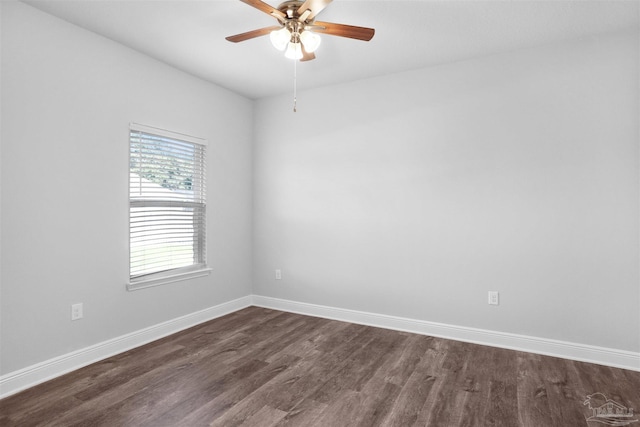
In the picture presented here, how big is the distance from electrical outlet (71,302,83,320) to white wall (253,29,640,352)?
205 centimetres

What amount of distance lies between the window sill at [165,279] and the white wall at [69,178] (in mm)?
64

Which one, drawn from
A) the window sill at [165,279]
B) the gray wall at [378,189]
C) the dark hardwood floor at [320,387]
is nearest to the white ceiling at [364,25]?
the gray wall at [378,189]

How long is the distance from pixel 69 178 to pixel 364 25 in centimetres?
249

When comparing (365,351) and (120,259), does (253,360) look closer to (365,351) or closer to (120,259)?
(365,351)

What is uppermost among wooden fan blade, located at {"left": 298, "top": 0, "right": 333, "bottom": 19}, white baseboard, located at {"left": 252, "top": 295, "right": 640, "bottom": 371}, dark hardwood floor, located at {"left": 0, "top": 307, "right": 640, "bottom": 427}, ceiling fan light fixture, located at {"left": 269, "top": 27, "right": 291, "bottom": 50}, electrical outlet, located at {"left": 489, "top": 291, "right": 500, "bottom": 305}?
wooden fan blade, located at {"left": 298, "top": 0, "right": 333, "bottom": 19}

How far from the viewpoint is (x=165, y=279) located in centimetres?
333

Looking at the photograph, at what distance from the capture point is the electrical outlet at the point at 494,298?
310cm

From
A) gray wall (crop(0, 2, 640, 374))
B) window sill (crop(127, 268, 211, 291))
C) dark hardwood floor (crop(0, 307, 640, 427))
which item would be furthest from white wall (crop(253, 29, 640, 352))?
window sill (crop(127, 268, 211, 291))

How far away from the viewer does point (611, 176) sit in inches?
107

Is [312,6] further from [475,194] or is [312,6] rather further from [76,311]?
[76,311]

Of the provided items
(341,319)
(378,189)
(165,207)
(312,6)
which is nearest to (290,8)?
(312,6)

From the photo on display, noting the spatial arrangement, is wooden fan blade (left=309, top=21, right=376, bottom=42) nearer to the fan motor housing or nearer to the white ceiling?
the fan motor housing

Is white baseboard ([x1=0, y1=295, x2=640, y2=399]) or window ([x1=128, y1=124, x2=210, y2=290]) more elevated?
window ([x1=128, y1=124, x2=210, y2=290])

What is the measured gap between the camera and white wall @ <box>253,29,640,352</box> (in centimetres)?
273
